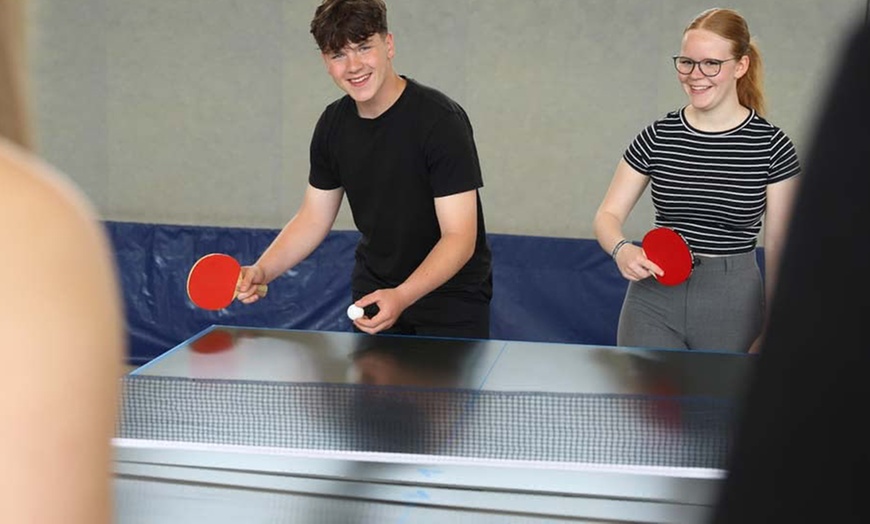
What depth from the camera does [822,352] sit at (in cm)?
39

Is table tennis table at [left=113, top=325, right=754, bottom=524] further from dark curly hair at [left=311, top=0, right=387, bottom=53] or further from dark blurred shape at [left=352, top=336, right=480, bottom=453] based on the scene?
dark curly hair at [left=311, top=0, right=387, bottom=53]

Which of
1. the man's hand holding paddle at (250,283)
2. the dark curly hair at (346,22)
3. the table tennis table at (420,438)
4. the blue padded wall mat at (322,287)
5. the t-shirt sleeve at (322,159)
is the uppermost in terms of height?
the dark curly hair at (346,22)

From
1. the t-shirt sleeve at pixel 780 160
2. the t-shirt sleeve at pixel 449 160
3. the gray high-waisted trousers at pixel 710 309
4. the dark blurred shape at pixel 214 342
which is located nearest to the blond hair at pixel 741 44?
the t-shirt sleeve at pixel 780 160

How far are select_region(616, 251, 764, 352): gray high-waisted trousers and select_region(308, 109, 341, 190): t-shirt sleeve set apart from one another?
99 centimetres

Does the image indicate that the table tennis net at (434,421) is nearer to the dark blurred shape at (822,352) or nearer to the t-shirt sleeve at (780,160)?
the t-shirt sleeve at (780,160)

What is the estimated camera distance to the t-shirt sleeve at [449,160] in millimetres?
3039

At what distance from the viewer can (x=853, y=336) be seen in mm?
389

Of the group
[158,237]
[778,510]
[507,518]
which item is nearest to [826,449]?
[778,510]

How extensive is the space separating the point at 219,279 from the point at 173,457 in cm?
84

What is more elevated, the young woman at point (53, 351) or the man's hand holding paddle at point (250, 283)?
the young woman at point (53, 351)

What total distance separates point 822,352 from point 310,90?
6.39 m

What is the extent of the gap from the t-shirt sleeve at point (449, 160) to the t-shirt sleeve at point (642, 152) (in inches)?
20.6

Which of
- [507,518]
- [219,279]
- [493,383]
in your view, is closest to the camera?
[507,518]

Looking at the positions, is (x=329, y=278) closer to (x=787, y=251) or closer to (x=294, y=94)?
(x=294, y=94)
